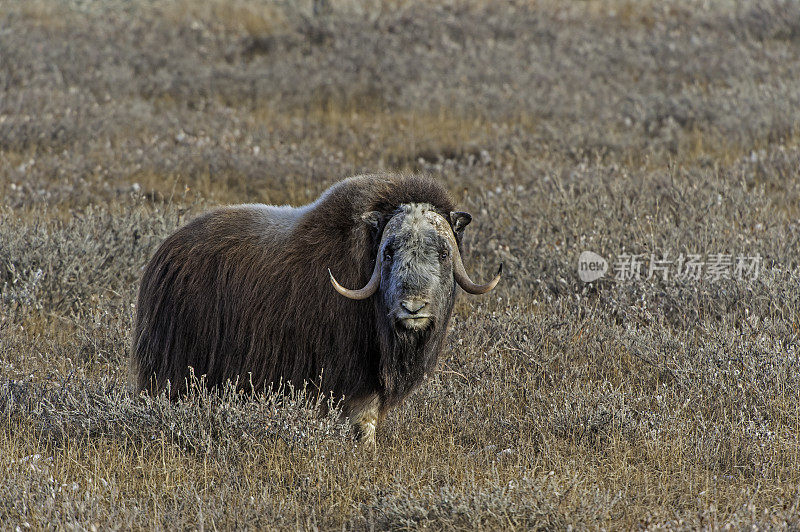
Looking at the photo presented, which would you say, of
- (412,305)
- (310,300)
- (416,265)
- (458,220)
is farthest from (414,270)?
(310,300)

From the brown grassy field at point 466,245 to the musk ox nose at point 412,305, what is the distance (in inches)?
28.7

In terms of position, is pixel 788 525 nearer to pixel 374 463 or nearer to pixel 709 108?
pixel 374 463

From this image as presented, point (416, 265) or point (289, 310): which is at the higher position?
point (416, 265)

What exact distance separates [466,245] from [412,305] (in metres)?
3.62

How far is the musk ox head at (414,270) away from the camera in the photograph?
3.95m

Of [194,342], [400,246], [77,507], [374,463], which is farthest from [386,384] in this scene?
[77,507]

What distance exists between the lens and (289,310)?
174 inches

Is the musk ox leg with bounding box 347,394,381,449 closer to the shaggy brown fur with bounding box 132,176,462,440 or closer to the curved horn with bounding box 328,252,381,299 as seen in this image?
the shaggy brown fur with bounding box 132,176,462,440

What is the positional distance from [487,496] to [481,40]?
11.9 metres
